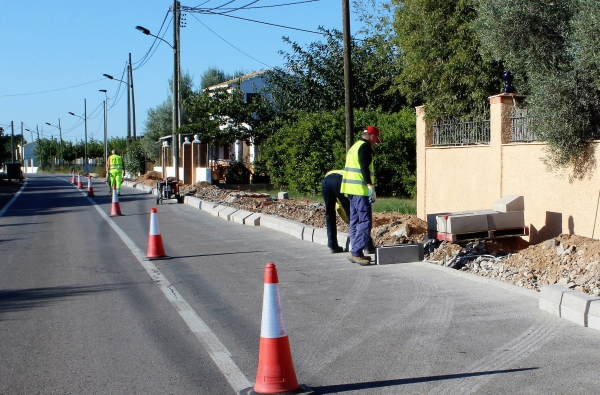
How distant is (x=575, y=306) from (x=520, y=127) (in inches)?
216

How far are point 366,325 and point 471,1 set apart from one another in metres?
9.29

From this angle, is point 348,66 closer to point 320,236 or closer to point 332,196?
point 320,236

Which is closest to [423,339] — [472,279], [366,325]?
[366,325]

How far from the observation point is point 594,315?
20.5ft

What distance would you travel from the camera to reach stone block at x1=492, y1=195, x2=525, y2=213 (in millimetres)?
10844

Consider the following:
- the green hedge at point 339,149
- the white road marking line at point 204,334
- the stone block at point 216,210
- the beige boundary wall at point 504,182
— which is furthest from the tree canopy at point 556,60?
the stone block at point 216,210

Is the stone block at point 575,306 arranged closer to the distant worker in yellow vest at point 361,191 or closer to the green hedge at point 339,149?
the distant worker in yellow vest at point 361,191

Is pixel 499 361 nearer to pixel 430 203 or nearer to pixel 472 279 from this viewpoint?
pixel 472 279

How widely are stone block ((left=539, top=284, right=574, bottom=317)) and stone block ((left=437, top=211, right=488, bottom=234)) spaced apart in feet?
9.70

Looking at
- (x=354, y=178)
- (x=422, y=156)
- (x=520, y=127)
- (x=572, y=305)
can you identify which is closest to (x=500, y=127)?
(x=520, y=127)

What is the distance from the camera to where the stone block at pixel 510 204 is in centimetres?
1084

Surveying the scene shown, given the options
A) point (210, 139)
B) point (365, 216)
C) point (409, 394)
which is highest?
point (210, 139)

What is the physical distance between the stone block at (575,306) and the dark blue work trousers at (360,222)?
3413mm

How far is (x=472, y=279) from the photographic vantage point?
28.3 ft
